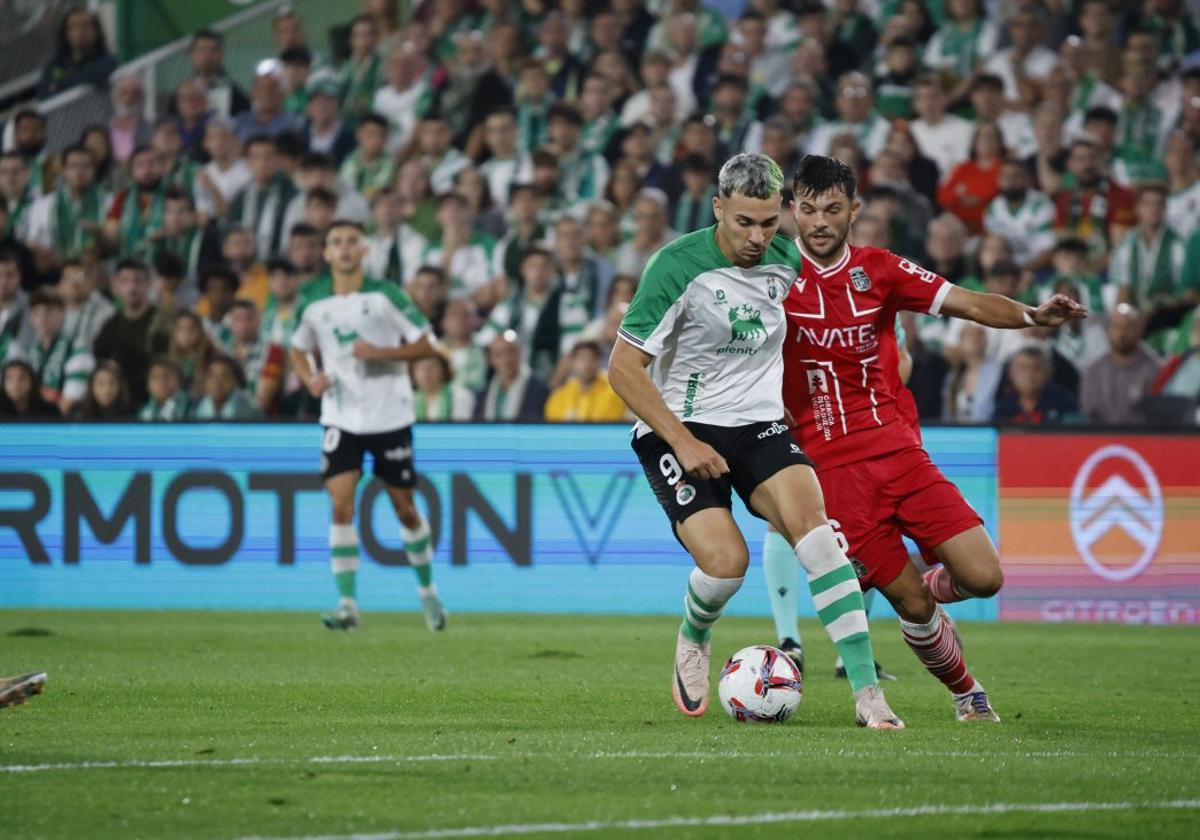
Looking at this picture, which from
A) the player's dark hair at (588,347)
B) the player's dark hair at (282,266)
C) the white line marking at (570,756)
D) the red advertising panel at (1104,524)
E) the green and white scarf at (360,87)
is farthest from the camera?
the green and white scarf at (360,87)

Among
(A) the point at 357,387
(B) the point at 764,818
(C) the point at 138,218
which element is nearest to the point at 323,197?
(C) the point at 138,218

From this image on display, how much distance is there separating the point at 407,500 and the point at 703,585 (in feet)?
19.1

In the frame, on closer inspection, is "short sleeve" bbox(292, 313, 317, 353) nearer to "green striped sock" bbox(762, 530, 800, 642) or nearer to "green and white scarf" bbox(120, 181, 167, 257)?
"green striped sock" bbox(762, 530, 800, 642)

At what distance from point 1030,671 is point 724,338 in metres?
3.82

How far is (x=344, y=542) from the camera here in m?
13.5

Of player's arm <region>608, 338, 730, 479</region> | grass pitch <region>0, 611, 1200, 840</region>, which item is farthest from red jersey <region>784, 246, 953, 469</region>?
grass pitch <region>0, 611, 1200, 840</region>

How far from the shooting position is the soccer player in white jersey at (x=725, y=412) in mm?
7711

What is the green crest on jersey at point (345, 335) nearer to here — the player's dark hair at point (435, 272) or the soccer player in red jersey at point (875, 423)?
the player's dark hair at point (435, 272)

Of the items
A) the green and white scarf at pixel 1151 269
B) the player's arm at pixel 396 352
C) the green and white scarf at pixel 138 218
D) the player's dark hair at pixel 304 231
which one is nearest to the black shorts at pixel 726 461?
the player's arm at pixel 396 352

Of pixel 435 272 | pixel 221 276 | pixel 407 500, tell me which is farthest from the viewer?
pixel 221 276

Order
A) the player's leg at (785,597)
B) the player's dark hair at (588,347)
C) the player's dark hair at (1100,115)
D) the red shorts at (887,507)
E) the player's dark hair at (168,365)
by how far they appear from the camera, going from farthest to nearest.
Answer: the player's dark hair at (1100,115) < the player's dark hair at (168,365) < the player's dark hair at (588,347) < the player's leg at (785,597) < the red shorts at (887,507)

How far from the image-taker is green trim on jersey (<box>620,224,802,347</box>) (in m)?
7.80

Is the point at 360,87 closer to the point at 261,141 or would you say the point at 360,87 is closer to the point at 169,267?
the point at 261,141

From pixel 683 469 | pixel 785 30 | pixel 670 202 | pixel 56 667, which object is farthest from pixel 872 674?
pixel 785 30
